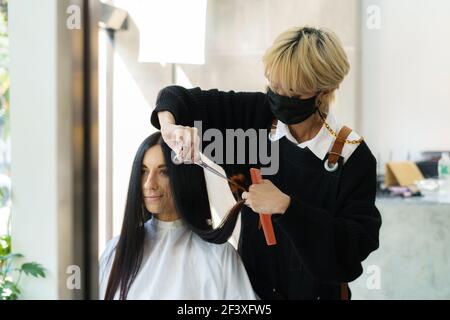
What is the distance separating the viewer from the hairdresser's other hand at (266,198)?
5.58 ft

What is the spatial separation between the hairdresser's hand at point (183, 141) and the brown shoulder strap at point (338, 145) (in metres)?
0.45

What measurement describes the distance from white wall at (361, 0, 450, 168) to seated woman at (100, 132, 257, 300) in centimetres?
60

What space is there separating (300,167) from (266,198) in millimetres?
161

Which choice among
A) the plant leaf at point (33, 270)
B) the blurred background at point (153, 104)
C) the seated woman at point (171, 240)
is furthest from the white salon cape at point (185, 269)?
the plant leaf at point (33, 270)

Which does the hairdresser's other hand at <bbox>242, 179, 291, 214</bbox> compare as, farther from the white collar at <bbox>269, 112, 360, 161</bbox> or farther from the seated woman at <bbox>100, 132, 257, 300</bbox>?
the white collar at <bbox>269, 112, 360, 161</bbox>

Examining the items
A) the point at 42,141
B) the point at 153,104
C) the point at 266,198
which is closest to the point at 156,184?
the point at 153,104

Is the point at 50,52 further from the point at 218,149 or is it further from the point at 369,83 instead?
the point at 369,83

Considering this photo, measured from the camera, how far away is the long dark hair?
70.9 inches

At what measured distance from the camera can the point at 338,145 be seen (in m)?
1.74

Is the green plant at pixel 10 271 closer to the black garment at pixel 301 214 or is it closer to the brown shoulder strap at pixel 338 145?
the black garment at pixel 301 214

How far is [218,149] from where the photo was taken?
71.7 inches

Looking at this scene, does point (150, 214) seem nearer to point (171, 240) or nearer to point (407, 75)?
point (171, 240)
